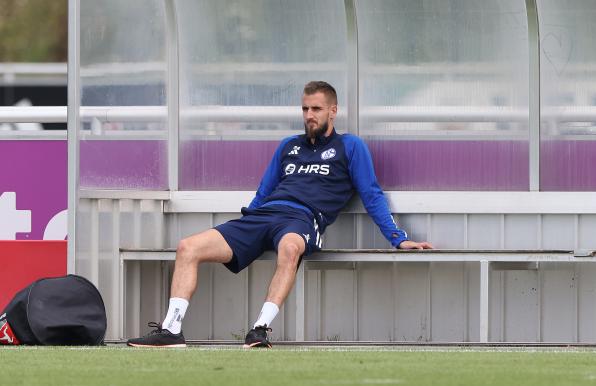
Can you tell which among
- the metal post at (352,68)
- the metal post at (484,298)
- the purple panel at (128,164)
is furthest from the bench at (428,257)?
the metal post at (352,68)

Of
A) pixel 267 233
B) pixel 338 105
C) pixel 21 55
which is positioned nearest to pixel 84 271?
pixel 267 233

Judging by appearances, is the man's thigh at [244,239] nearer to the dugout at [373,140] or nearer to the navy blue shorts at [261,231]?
the navy blue shorts at [261,231]

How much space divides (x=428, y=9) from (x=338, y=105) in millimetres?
743

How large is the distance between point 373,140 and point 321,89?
554 millimetres

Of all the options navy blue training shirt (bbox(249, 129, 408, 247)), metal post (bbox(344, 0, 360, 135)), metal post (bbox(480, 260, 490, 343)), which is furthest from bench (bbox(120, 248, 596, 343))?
metal post (bbox(344, 0, 360, 135))

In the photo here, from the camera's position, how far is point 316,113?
30.2ft

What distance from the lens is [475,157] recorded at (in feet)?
31.2

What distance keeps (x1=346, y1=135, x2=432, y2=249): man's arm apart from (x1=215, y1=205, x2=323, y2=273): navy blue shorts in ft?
1.04

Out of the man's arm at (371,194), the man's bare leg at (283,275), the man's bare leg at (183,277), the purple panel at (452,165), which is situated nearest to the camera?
the man's bare leg at (183,277)

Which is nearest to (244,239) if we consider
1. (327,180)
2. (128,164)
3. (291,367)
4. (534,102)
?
(327,180)

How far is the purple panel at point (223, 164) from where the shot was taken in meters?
9.73

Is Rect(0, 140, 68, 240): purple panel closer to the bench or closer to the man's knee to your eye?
the bench

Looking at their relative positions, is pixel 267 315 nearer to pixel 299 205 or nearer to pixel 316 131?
pixel 299 205

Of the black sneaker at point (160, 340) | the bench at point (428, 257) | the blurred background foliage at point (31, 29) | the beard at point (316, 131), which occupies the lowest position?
the black sneaker at point (160, 340)
